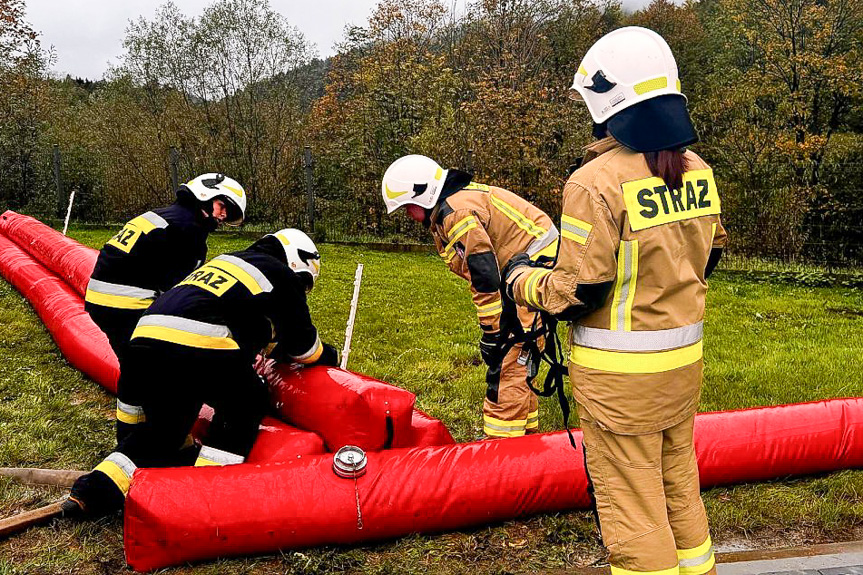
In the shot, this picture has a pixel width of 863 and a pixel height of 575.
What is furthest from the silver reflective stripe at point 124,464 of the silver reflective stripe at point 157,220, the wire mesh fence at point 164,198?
the wire mesh fence at point 164,198

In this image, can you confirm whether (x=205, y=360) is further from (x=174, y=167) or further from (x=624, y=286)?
(x=174, y=167)

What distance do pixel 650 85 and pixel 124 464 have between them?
3.34 m

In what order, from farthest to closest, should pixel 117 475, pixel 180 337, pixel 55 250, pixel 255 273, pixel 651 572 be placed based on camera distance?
pixel 55 250 → pixel 255 273 → pixel 117 475 → pixel 180 337 → pixel 651 572

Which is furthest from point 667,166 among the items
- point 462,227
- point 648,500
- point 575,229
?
point 462,227

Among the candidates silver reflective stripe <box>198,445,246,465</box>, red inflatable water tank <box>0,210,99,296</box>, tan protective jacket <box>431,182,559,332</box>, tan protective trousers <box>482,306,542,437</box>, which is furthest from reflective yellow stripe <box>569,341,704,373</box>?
red inflatable water tank <box>0,210,99,296</box>

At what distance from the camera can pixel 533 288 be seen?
2.49m

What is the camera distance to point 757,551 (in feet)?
11.3

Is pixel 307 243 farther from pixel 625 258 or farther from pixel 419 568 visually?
pixel 625 258

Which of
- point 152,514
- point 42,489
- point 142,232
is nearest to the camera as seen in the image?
point 152,514

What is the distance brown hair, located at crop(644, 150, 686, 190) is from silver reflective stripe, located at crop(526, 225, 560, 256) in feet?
6.71

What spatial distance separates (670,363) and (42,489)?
12.4 ft

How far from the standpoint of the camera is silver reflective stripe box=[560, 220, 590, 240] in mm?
2273

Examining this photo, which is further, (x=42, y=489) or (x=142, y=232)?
(x=142, y=232)

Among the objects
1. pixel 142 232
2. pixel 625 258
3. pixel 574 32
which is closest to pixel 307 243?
pixel 142 232
